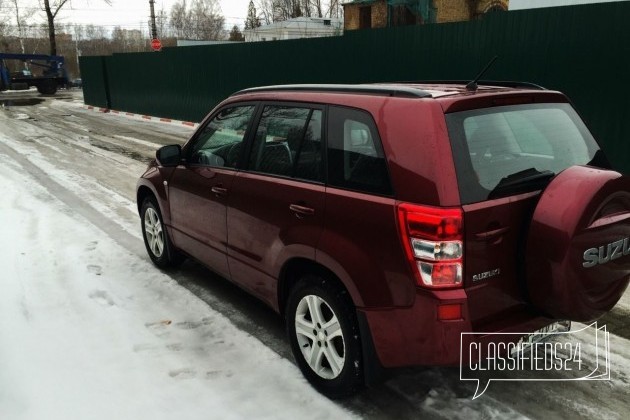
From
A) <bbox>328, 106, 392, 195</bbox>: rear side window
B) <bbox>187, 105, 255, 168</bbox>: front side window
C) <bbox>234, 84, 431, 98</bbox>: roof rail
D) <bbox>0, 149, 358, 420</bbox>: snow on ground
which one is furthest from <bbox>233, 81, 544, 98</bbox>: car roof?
<bbox>0, 149, 358, 420</bbox>: snow on ground

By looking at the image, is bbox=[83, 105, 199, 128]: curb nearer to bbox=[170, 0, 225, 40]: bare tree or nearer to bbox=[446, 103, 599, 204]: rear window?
bbox=[446, 103, 599, 204]: rear window

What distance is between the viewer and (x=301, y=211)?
3033mm

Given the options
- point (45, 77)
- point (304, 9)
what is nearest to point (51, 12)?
point (45, 77)

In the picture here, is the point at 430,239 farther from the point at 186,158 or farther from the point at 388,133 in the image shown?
the point at 186,158

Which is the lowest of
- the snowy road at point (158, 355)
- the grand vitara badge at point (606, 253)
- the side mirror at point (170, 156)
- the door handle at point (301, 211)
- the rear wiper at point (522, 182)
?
the snowy road at point (158, 355)

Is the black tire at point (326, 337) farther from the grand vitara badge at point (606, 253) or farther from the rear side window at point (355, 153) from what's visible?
the grand vitara badge at point (606, 253)

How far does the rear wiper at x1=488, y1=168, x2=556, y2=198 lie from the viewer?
8.43ft

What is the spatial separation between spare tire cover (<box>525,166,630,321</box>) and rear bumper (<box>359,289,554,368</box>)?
192 millimetres

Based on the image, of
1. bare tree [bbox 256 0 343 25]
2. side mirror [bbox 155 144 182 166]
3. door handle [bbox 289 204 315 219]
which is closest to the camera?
door handle [bbox 289 204 315 219]

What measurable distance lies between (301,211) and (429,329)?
102cm

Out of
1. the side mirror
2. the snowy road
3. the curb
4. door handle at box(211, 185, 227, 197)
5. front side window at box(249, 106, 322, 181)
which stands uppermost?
front side window at box(249, 106, 322, 181)

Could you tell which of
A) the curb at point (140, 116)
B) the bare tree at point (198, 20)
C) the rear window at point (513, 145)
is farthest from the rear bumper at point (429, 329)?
the bare tree at point (198, 20)

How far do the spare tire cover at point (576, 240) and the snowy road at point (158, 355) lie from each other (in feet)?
2.50

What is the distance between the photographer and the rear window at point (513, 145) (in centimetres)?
252
